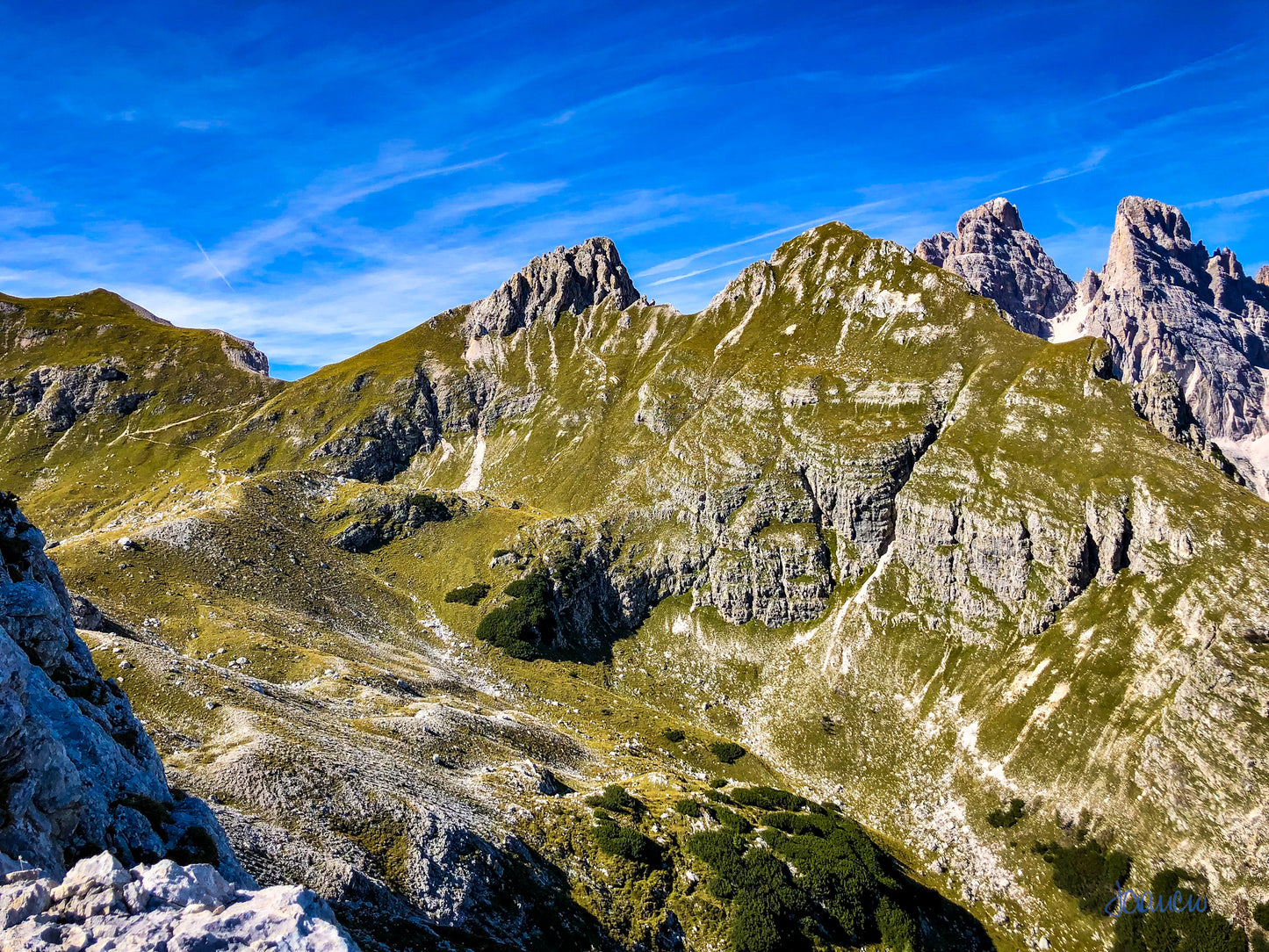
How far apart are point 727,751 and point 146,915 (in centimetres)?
9303

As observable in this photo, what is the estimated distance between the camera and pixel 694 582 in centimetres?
13738

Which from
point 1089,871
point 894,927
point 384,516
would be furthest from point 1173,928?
point 384,516

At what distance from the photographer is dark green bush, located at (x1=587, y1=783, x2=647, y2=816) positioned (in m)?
60.8

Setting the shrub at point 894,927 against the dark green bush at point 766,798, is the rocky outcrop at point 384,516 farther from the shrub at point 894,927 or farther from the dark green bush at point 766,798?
the shrub at point 894,927

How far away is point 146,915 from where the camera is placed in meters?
18.2

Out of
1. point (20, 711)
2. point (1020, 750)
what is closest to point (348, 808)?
point (20, 711)

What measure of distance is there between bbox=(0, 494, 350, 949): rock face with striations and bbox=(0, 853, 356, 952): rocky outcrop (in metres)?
0.04

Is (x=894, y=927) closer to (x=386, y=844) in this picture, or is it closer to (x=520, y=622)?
(x=386, y=844)

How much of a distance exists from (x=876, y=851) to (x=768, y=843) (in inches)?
633

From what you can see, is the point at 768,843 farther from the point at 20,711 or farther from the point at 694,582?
the point at 694,582

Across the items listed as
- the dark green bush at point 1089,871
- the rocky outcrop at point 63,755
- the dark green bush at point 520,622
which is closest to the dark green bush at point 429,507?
the dark green bush at point 520,622

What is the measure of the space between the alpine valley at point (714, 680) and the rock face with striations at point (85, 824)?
0.54ft

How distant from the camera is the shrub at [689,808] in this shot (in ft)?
212

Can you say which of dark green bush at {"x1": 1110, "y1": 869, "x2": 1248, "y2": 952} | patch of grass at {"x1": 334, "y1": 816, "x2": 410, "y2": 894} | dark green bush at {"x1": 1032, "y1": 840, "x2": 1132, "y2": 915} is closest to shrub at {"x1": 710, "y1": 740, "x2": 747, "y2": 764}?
dark green bush at {"x1": 1032, "y1": 840, "x2": 1132, "y2": 915}
